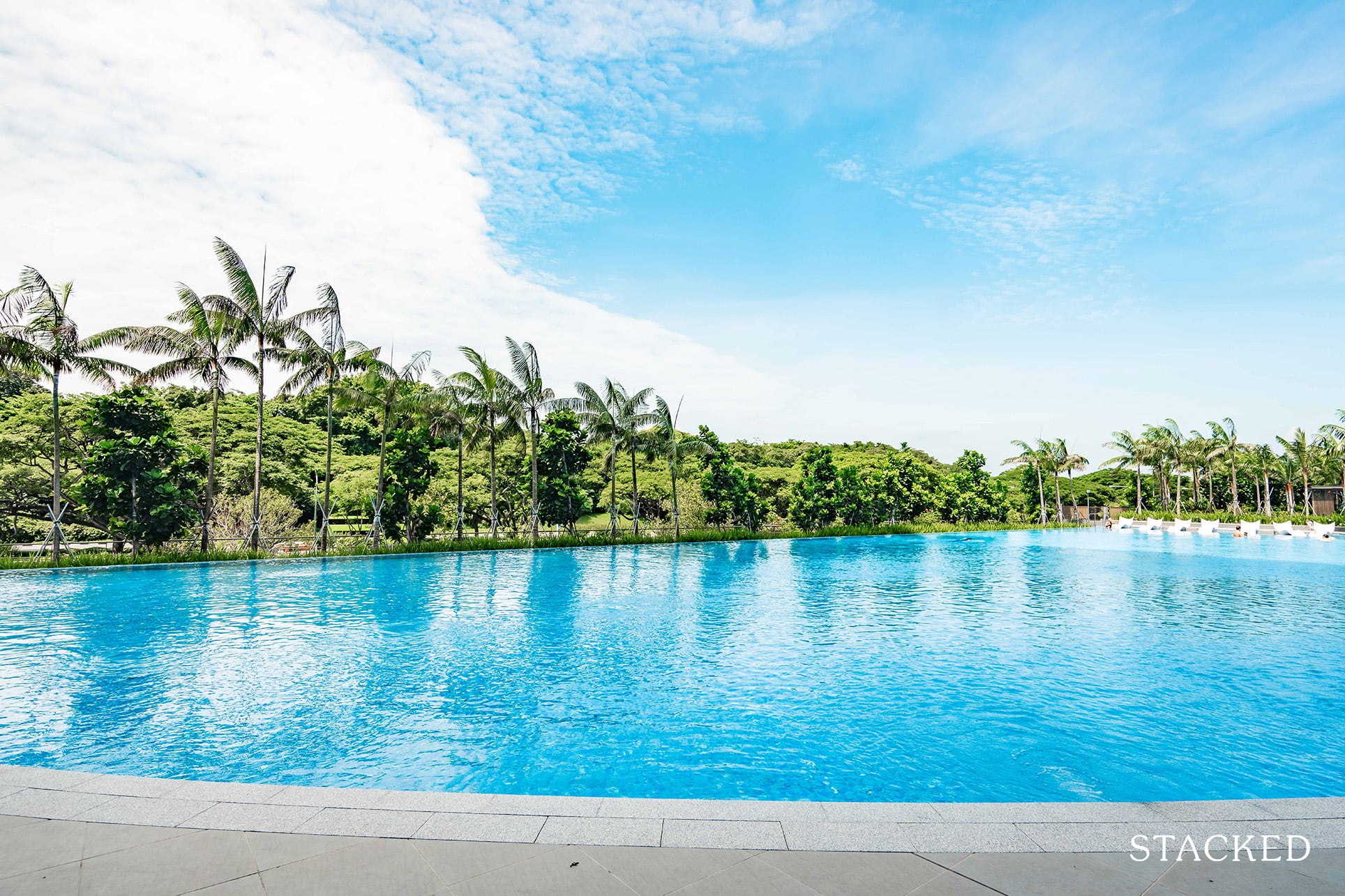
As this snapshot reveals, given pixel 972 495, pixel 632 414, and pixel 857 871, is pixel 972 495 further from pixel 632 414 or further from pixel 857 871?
pixel 857 871

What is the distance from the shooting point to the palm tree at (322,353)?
22781mm

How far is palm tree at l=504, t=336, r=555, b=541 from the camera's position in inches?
1074

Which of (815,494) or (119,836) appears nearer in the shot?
(119,836)

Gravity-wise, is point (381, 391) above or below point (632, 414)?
above

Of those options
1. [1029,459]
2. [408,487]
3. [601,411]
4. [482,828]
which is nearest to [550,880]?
[482,828]

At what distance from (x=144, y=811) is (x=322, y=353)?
73.3 ft

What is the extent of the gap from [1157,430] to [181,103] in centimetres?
5984

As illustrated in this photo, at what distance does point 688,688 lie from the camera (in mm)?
8281

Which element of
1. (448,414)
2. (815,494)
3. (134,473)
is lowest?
(815,494)

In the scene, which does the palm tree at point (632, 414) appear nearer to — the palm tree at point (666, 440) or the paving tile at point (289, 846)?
the palm tree at point (666, 440)

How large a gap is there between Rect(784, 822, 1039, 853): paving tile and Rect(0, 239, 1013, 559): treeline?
21912 millimetres

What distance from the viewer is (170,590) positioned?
1507 cm

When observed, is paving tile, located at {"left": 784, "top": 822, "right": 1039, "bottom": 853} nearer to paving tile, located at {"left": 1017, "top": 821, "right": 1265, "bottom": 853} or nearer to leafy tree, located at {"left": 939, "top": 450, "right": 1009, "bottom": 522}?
paving tile, located at {"left": 1017, "top": 821, "right": 1265, "bottom": 853}

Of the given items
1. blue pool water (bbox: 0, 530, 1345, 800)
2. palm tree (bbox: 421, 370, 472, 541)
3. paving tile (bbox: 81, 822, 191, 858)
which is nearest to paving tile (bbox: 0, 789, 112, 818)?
paving tile (bbox: 81, 822, 191, 858)
